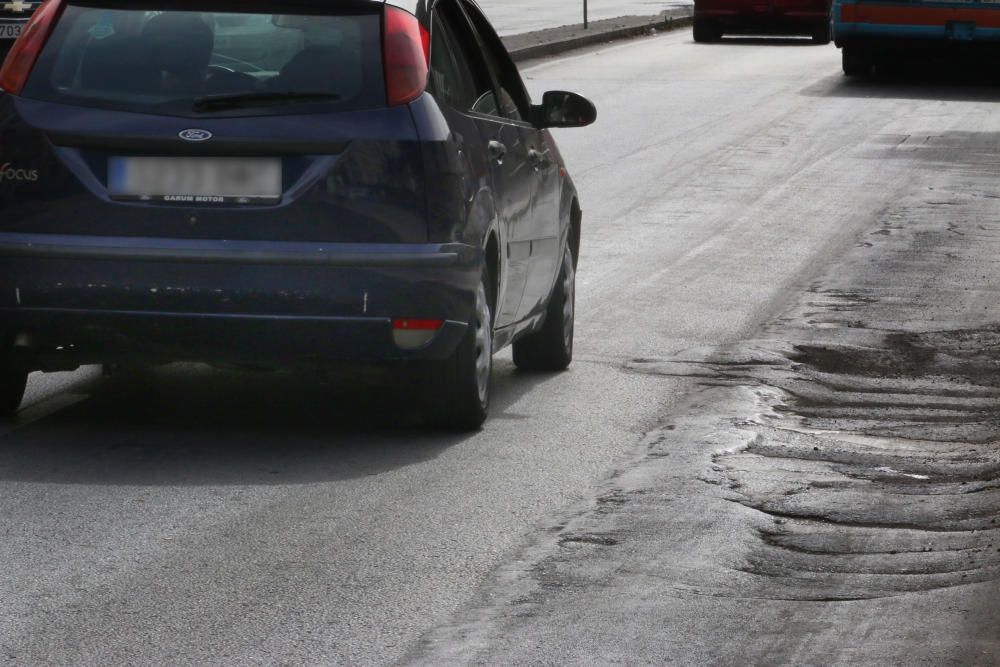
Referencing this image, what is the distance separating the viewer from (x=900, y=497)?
21.0ft

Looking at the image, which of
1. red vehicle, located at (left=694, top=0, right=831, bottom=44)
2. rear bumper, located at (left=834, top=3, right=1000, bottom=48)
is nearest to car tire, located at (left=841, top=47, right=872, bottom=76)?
rear bumper, located at (left=834, top=3, right=1000, bottom=48)

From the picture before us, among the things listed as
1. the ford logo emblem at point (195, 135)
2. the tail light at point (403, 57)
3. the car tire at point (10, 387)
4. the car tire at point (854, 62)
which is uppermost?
the tail light at point (403, 57)

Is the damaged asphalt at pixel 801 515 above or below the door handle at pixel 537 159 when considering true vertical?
below

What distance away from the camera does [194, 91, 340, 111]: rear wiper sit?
22.0 ft

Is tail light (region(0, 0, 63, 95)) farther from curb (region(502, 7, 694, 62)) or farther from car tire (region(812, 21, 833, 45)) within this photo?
car tire (region(812, 21, 833, 45))

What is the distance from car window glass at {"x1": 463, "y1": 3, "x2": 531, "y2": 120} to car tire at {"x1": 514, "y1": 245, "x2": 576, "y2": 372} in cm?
73

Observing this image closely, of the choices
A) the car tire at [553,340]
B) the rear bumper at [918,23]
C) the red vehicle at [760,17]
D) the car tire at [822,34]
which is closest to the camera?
the car tire at [553,340]

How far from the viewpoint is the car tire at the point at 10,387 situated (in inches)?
279

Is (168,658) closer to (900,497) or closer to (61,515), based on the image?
(61,515)

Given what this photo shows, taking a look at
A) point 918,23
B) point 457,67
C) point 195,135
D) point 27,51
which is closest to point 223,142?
point 195,135

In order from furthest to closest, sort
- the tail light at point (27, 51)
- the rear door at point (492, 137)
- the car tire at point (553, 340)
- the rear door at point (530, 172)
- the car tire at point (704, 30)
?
1. the car tire at point (704, 30)
2. the car tire at point (553, 340)
3. the rear door at point (530, 172)
4. the rear door at point (492, 137)
5. the tail light at point (27, 51)

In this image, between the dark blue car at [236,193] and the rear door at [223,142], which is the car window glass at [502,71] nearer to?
the dark blue car at [236,193]

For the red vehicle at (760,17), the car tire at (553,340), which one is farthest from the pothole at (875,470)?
the red vehicle at (760,17)

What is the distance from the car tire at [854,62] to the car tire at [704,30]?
6818 mm
